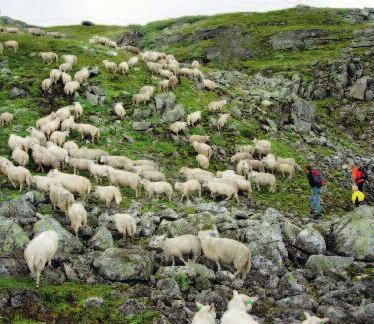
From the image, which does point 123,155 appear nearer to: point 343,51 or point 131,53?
point 131,53

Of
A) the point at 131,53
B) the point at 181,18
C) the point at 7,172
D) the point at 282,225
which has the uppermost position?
the point at 181,18

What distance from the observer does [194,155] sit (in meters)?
26.7

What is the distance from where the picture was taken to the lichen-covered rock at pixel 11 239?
12.5 m

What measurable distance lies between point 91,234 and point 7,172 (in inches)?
247

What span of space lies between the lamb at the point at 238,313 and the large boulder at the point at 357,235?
226 inches

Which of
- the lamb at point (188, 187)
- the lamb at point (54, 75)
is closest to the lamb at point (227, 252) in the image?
the lamb at point (188, 187)

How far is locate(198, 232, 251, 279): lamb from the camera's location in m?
13.1

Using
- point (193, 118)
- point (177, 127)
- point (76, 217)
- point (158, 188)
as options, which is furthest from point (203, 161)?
point (76, 217)

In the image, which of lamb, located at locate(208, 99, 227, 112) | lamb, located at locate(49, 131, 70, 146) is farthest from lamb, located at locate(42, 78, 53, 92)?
lamb, located at locate(208, 99, 227, 112)

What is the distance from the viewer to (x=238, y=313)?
9031 millimetres

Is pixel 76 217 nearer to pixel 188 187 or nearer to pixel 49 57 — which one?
pixel 188 187

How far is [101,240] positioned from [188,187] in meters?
7.26

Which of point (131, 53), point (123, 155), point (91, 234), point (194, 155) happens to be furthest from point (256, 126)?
point (91, 234)

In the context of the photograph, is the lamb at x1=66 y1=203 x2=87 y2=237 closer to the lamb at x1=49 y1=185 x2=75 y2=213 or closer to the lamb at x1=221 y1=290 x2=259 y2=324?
the lamb at x1=49 y1=185 x2=75 y2=213
